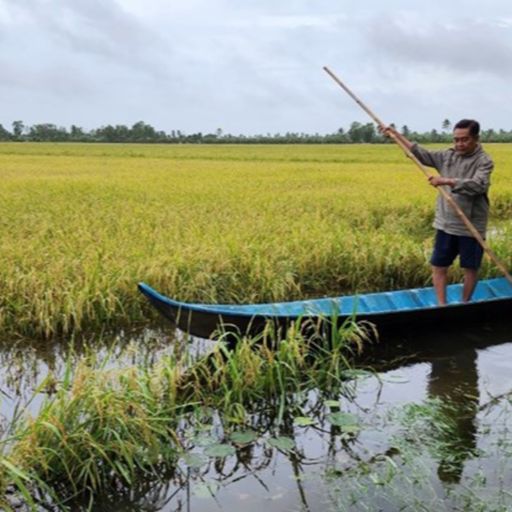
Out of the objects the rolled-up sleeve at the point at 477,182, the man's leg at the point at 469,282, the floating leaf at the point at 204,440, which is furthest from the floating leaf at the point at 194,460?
the man's leg at the point at 469,282

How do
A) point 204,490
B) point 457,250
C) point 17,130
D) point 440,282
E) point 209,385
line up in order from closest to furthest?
point 204,490, point 209,385, point 457,250, point 440,282, point 17,130

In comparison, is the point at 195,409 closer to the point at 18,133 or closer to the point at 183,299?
the point at 183,299

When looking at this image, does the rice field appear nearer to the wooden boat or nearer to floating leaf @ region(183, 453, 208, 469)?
the wooden boat

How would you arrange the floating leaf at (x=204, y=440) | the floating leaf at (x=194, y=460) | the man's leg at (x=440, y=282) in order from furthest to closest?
the man's leg at (x=440, y=282), the floating leaf at (x=204, y=440), the floating leaf at (x=194, y=460)

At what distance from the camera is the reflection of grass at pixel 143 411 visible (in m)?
2.98

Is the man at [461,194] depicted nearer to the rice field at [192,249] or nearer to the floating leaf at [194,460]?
A: the rice field at [192,249]

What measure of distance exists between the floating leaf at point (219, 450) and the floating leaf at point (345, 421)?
2.25 feet

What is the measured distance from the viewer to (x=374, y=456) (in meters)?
3.46

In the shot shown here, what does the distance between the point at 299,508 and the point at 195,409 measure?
3.22 ft

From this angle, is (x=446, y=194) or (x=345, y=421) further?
(x=446, y=194)

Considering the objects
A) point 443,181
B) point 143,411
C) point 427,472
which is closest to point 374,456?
point 427,472

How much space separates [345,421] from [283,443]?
0.45 meters

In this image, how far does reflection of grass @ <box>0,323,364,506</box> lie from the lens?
298 centimetres

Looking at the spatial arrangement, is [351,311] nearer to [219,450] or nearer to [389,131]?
[389,131]
